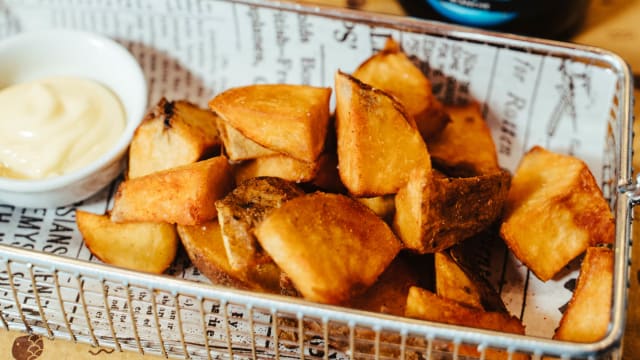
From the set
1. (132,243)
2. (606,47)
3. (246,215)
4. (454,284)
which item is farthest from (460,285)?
(606,47)

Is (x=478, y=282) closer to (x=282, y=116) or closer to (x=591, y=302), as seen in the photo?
(x=591, y=302)

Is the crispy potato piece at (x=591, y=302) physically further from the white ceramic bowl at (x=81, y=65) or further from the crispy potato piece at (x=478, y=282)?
the white ceramic bowl at (x=81, y=65)

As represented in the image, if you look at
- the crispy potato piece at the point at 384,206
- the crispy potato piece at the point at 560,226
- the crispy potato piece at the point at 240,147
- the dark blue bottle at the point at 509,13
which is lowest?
the crispy potato piece at the point at 560,226

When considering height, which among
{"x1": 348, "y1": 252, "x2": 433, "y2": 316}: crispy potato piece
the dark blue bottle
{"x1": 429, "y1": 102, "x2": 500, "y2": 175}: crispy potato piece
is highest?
the dark blue bottle

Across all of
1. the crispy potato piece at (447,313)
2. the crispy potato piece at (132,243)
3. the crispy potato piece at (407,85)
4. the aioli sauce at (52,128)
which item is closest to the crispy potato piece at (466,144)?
the crispy potato piece at (407,85)

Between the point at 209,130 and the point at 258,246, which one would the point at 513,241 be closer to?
the point at 258,246

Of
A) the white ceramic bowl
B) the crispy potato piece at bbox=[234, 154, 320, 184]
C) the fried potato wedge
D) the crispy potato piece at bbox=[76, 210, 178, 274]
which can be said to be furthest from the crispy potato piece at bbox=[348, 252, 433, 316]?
the white ceramic bowl

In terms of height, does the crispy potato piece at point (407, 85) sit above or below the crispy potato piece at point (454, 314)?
above

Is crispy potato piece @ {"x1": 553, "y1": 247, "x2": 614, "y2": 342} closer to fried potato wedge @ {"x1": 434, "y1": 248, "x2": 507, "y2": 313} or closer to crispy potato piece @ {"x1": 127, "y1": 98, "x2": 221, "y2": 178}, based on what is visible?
fried potato wedge @ {"x1": 434, "y1": 248, "x2": 507, "y2": 313}

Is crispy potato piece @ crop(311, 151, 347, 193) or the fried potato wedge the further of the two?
crispy potato piece @ crop(311, 151, 347, 193)
